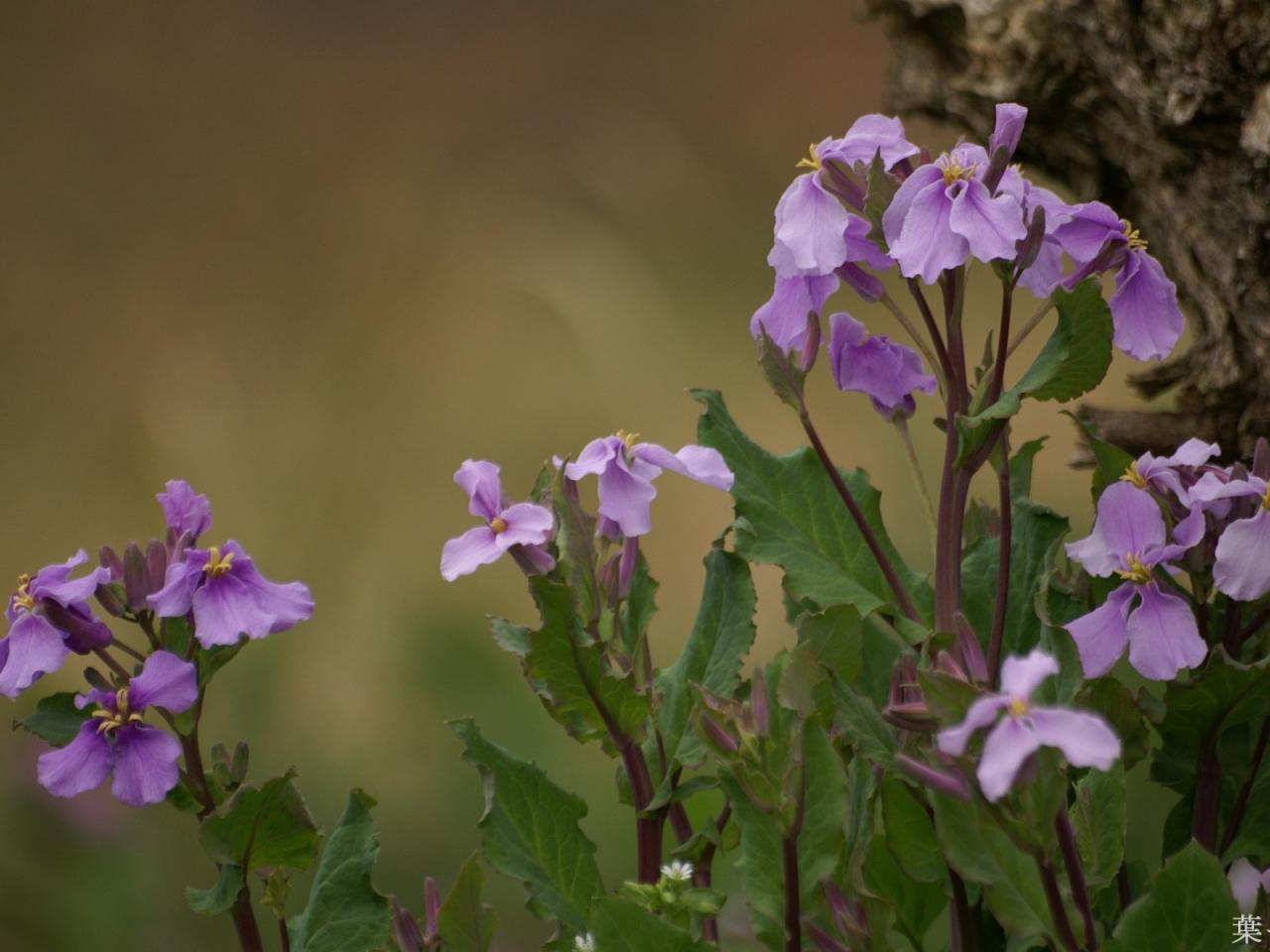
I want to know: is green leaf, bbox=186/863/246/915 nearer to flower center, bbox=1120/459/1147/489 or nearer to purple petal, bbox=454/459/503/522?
purple petal, bbox=454/459/503/522

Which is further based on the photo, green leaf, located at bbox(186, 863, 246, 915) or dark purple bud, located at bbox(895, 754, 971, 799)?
green leaf, located at bbox(186, 863, 246, 915)

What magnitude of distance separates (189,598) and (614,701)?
→ 20 cm

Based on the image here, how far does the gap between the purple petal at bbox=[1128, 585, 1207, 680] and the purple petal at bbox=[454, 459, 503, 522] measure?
0.31 m

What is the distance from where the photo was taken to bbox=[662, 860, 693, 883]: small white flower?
680mm

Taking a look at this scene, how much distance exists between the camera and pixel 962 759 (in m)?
0.53

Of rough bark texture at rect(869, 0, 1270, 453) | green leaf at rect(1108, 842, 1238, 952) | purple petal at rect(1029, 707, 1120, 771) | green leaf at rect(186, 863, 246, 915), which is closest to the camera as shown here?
purple petal at rect(1029, 707, 1120, 771)

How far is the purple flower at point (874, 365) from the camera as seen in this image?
80 cm

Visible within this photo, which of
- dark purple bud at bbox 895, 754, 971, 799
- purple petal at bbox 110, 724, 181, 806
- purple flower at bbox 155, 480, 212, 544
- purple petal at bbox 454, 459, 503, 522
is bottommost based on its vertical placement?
dark purple bud at bbox 895, 754, 971, 799

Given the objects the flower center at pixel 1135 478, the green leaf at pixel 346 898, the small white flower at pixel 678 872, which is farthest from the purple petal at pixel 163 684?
the flower center at pixel 1135 478

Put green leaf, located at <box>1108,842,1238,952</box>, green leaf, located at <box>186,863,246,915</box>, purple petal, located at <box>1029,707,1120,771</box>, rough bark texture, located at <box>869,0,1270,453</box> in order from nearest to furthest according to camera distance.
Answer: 1. purple petal, located at <box>1029,707,1120,771</box>
2. green leaf, located at <box>1108,842,1238,952</box>
3. green leaf, located at <box>186,863,246,915</box>
4. rough bark texture, located at <box>869,0,1270,453</box>

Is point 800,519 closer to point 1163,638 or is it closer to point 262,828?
point 1163,638

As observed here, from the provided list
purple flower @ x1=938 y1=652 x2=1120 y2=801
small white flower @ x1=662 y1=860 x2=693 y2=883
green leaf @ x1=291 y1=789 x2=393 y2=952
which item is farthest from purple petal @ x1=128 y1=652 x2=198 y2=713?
purple flower @ x1=938 y1=652 x2=1120 y2=801

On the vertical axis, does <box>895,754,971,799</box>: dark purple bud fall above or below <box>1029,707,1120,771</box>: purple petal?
below

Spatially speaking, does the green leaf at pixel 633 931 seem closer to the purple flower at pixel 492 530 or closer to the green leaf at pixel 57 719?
the purple flower at pixel 492 530
